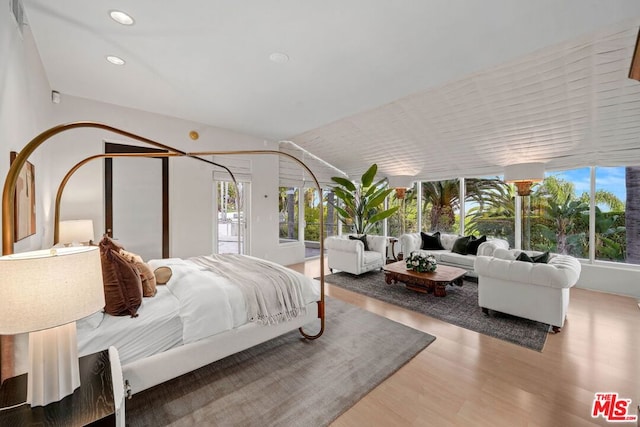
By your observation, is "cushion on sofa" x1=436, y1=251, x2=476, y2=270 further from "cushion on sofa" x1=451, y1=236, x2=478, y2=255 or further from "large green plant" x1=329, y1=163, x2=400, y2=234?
"large green plant" x1=329, y1=163, x2=400, y2=234

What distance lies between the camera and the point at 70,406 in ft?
3.58

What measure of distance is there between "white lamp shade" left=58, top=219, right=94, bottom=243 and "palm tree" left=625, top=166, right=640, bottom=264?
8019 mm

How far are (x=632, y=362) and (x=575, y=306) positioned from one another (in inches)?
58.9

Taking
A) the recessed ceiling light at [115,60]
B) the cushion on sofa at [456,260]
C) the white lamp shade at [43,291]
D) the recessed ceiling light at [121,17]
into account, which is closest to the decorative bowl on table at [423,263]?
the cushion on sofa at [456,260]

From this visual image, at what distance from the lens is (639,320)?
123 inches

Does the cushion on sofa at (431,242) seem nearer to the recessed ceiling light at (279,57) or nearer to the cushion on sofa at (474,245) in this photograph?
the cushion on sofa at (474,245)

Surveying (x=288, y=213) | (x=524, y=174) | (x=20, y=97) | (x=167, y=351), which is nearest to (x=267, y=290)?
(x=167, y=351)

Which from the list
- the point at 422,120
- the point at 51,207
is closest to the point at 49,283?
the point at 51,207

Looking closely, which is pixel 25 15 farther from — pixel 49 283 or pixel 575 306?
pixel 575 306

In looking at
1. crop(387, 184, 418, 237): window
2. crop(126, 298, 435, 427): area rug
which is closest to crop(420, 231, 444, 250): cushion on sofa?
crop(387, 184, 418, 237): window

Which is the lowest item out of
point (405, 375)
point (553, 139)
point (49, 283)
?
point (405, 375)

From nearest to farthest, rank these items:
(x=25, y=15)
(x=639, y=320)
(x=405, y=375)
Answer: (x=25, y=15) < (x=405, y=375) < (x=639, y=320)

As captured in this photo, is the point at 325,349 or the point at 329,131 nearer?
the point at 325,349

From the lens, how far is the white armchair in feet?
16.3
